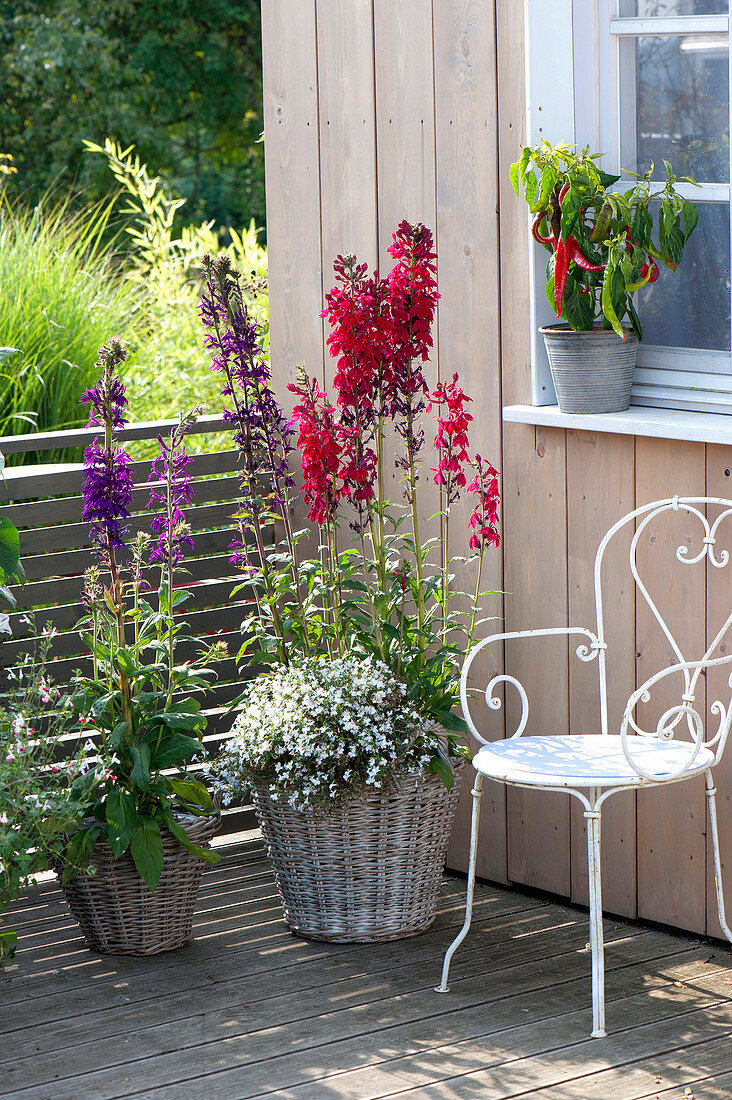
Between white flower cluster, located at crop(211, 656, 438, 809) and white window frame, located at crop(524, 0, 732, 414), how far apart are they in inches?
32.8

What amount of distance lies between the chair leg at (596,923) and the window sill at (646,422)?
73 cm

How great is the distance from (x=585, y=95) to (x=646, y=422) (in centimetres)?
72

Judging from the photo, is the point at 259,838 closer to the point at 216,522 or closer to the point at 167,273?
the point at 216,522

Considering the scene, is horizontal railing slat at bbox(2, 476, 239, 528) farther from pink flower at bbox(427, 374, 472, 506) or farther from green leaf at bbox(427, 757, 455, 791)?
green leaf at bbox(427, 757, 455, 791)

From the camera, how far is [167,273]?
5133 mm

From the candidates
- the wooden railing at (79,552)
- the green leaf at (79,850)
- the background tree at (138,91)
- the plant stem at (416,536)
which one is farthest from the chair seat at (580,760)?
the background tree at (138,91)

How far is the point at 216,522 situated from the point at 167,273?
73.7 inches

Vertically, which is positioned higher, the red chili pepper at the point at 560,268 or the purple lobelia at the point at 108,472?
the red chili pepper at the point at 560,268

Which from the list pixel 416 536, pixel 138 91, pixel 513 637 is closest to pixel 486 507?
pixel 416 536

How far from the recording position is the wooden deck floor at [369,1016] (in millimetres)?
2324

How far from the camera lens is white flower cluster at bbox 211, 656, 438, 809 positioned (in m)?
2.76

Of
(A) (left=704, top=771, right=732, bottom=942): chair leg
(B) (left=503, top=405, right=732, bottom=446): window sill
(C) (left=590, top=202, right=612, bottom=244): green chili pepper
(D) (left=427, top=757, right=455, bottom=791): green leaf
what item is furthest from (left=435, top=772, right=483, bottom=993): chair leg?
(C) (left=590, top=202, right=612, bottom=244): green chili pepper

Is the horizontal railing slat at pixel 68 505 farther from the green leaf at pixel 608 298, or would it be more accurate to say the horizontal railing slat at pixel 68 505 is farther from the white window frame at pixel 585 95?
the green leaf at pixel 608 298

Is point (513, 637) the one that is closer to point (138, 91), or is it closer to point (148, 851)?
point (148, 851)
